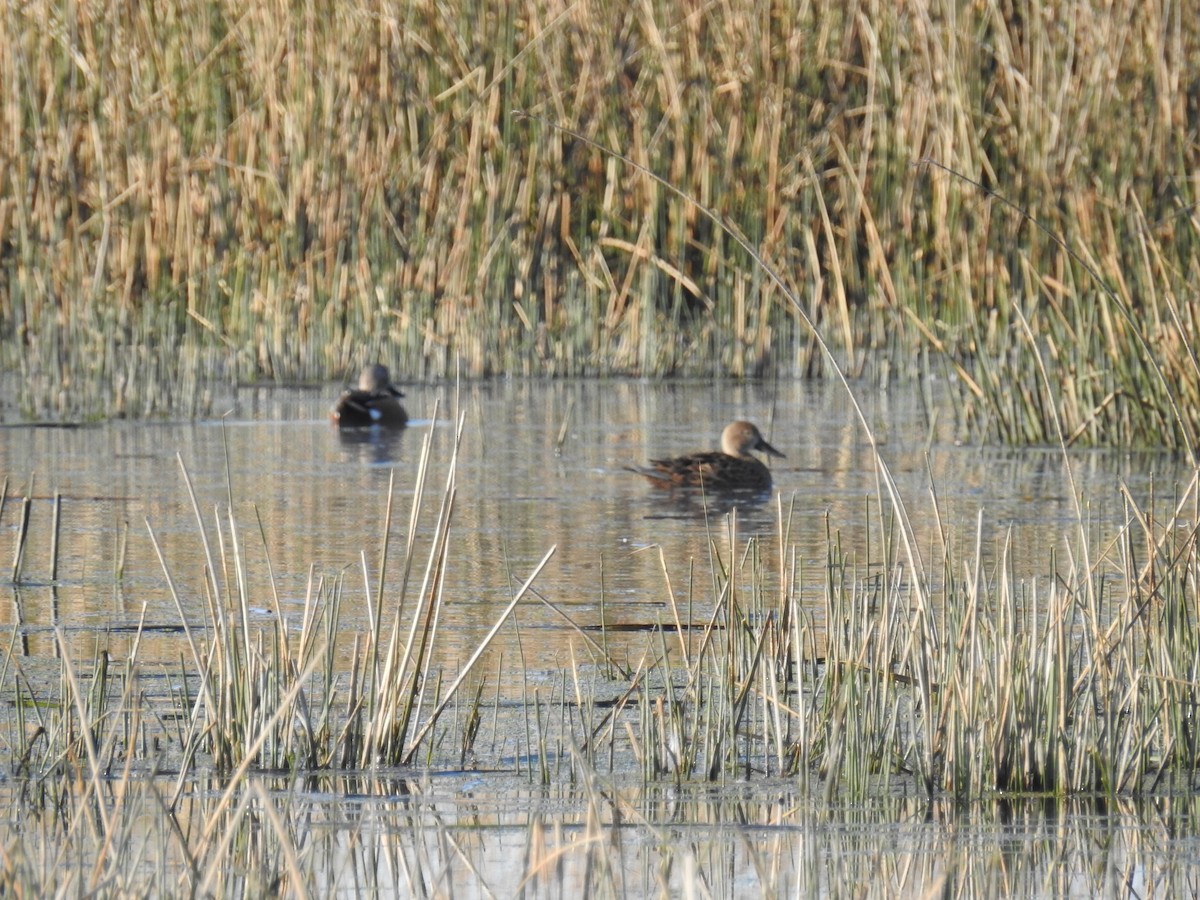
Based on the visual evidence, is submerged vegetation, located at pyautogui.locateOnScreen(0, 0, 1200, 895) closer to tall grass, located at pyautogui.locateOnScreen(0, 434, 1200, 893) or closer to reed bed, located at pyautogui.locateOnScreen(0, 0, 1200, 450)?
reed bed, located at pyautogui.locateOnScreen(0, 0, 1200, 450)

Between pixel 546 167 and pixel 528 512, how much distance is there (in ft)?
18.1


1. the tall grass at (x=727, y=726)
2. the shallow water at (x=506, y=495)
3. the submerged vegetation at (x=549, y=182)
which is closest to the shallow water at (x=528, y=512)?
the shallow water at (x=506, y=495)

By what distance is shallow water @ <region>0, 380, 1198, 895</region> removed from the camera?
5289 millimetres

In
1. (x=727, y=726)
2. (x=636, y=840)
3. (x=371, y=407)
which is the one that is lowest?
(x=636, y=840)

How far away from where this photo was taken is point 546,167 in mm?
13406

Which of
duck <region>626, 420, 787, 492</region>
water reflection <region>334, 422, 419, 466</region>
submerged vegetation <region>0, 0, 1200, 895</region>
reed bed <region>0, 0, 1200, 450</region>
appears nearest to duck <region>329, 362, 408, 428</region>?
water reflection <region>334, 422, 419, 466</region>

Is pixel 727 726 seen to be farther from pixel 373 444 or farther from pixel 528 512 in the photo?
pixel 373 444

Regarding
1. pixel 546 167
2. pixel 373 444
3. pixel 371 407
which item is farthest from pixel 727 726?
pixel 546 167

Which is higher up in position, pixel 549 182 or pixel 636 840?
pixel 549 182

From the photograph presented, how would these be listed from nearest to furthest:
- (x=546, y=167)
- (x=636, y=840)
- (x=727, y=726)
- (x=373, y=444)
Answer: (x=636, y=840) → (x=727, y=726) → (x=373, y=444) → (x=546, y=167)

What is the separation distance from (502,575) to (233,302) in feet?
21.6

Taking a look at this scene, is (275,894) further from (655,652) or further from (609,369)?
(609,369)

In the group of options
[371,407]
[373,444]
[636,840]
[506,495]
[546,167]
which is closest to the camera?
[636,840]

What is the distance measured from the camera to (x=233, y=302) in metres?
13.0
